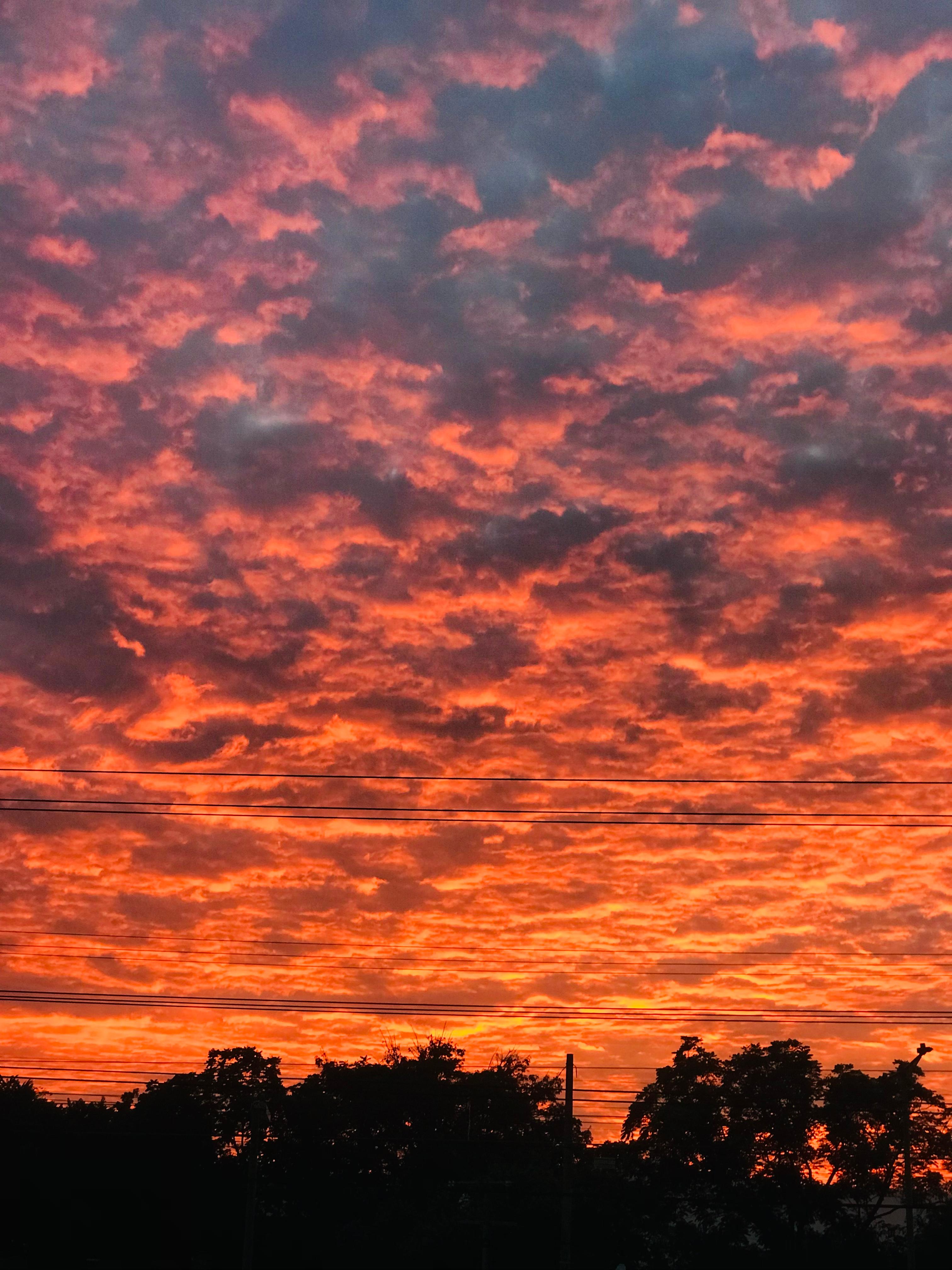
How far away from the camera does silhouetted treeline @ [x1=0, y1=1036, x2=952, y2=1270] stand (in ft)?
277

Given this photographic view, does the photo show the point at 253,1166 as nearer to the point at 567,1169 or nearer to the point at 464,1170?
the point at 567,1169

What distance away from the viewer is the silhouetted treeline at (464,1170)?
84.3 m

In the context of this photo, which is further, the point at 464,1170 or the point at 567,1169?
the point at 464,1170

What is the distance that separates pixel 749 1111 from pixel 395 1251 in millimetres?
27703

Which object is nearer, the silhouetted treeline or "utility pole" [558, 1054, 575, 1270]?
"utility pole" [558, 1054, 575, 1270]

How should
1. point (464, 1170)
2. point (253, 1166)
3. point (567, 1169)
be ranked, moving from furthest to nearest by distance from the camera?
point (464, 1170)
point (253, 1166)
point (567, 1169)

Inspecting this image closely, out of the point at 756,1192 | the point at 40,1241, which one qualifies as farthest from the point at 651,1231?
the point at 40,1241

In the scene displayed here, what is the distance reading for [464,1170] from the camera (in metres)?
92.4

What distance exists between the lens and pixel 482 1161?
92.6 metres

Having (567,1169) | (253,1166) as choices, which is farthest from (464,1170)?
(567,1169)

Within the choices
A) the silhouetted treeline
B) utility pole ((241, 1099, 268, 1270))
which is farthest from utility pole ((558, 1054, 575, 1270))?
the silhouetted treeline

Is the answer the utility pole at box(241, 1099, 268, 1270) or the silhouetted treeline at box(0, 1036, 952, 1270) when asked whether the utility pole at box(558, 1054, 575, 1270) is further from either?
the silhouetted treeline at box(0, 1036, 952, 1270)

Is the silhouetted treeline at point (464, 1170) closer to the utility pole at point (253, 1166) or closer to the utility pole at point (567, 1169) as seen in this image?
the utility pole at point (253, 1166)

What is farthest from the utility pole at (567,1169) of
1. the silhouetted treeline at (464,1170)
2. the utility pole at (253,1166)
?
the silhouetted treeline at (464,1170)
